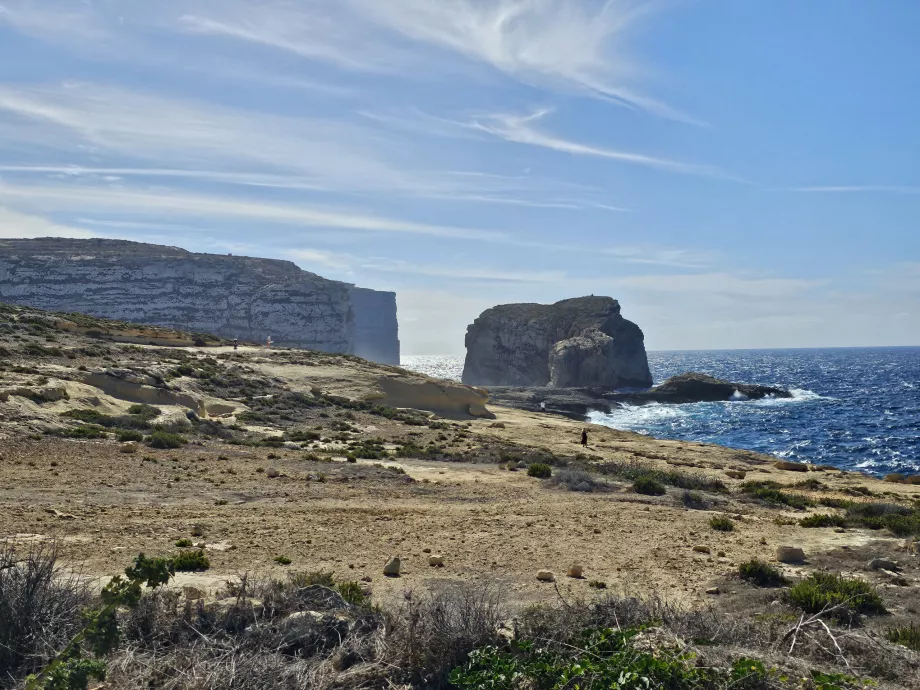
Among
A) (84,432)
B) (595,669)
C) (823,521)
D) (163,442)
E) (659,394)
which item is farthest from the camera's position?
(659,394)

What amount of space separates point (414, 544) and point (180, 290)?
117761 mm

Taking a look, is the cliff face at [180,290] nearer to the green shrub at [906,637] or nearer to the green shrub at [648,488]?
the green shrub at [648,488]

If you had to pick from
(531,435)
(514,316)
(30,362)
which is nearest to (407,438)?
(531,435)

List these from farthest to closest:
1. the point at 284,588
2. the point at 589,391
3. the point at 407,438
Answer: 1. the point at 589,391
2. the point at 407,438
3. the point at 284,588

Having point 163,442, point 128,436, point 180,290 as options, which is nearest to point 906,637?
point 163,442

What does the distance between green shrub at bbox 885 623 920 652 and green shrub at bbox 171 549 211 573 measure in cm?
878

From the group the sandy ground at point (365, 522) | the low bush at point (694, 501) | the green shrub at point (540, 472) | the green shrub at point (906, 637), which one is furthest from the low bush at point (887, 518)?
the green shrub at point (540, 472)

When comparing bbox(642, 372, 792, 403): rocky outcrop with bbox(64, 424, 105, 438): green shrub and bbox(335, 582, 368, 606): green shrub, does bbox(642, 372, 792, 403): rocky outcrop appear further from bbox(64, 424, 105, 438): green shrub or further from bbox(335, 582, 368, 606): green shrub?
bbox(335, 582, 368, 606): green shrub

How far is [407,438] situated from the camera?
31.8 m

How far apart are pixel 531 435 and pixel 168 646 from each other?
33.2 metres

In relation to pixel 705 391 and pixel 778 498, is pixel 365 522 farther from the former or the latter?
pixel 705 391

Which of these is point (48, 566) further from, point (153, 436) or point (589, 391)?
point (589, 391)

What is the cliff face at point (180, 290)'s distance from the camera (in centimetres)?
10750

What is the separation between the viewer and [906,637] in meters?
7.05
